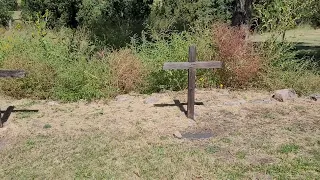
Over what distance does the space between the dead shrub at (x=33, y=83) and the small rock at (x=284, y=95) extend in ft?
14.0

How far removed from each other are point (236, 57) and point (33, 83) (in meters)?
3.98

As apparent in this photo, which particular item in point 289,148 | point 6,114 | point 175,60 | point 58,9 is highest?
point 58,9

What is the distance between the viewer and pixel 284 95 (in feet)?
21.0

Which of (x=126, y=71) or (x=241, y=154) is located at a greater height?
(x=126, y=71)

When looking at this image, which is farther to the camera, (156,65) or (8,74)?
(156,65)

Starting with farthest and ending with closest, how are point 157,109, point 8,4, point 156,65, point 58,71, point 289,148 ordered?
point 8,4, point 156,65, point 58,71, point 157,109, point 289,148

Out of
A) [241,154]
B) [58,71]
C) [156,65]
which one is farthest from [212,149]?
[58,71]

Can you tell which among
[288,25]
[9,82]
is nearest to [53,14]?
[9,82]

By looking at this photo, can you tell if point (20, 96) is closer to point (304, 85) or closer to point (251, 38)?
point (251, 38)

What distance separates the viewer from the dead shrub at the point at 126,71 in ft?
22.5

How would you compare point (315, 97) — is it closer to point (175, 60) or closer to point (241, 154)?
point (175, 60)

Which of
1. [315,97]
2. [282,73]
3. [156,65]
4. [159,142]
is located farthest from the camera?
[156,65]

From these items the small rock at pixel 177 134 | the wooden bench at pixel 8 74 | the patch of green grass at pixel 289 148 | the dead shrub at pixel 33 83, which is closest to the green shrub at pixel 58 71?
the dead shrub at pixel 33 83

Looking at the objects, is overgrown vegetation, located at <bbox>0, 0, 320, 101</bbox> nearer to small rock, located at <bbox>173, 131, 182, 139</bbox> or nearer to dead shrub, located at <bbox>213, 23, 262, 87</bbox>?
dead shrub, located at <bbox>213, 23, 262, 87</bbox>
